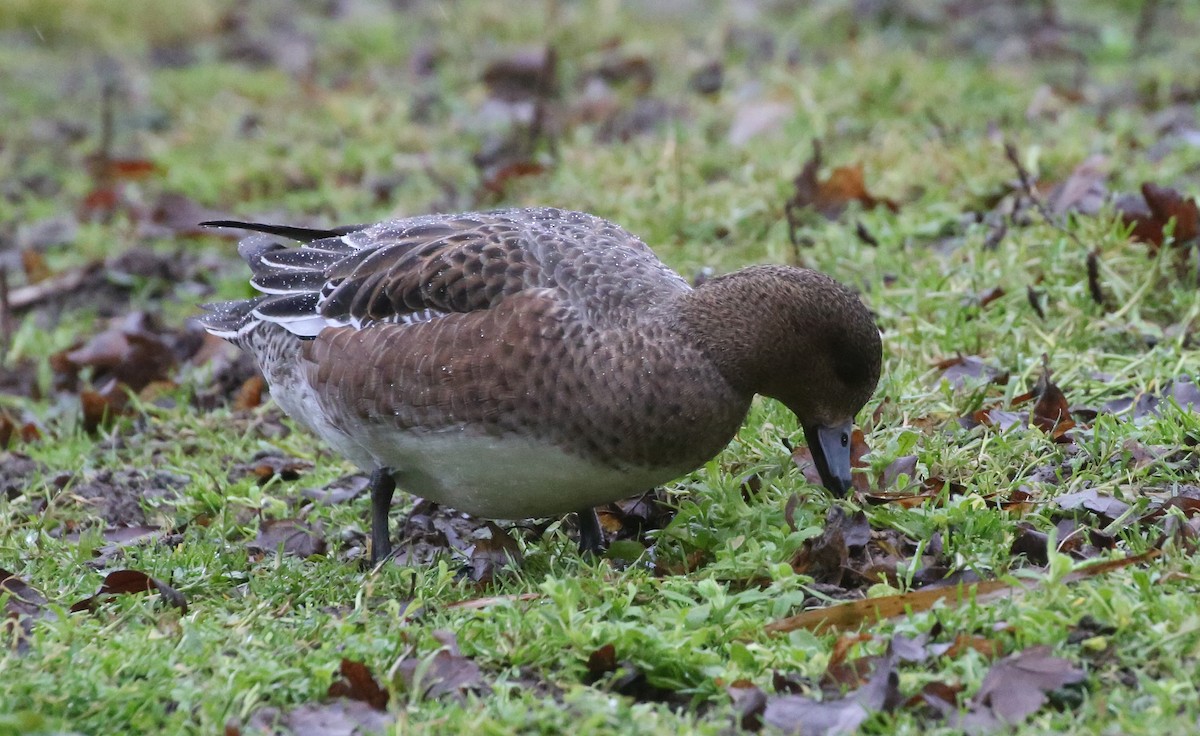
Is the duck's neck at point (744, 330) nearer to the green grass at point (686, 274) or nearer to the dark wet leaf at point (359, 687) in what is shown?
the green grass at point (686, 274)

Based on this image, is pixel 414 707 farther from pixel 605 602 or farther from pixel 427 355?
pixel 427 355

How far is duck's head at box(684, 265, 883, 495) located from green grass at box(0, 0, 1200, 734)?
10.9 inches

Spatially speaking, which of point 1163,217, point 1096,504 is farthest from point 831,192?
point 1096,504

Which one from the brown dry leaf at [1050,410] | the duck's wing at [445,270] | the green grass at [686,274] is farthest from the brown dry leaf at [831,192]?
the duck's wing at [445,270]

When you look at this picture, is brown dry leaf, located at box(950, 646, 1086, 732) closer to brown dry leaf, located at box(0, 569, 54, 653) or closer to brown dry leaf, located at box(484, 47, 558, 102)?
brown dry leaf, located at box(0, 569, 54, 653)

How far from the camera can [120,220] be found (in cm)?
782

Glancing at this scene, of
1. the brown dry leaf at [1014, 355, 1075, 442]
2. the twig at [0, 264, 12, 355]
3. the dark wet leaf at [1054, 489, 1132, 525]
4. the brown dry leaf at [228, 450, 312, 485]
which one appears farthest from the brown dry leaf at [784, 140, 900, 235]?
the twig at [0, 264, 12, 355]

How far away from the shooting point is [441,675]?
319 cm

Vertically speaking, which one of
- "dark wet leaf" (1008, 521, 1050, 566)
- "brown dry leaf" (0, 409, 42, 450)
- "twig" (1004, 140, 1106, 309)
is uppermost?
"twig" (1004, 140, 1106, 309)

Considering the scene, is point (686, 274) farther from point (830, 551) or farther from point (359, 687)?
point (359, 687)

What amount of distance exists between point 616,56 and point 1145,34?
314cm

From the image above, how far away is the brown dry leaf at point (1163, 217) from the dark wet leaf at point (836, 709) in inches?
107

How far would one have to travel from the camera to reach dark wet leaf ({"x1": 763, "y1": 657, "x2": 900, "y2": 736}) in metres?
2.93

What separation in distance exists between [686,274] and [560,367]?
2.25 meters
